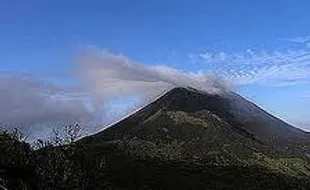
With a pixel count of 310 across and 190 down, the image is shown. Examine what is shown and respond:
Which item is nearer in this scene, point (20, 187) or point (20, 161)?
point (20, 187)

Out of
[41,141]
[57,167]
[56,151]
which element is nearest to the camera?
[57,167]

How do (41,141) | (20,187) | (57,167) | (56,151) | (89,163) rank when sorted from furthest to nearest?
(89,163) < (41,141) < (56,151) < (57,167) < (20,187)

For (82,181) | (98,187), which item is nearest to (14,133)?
(98,187)

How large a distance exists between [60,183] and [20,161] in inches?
523

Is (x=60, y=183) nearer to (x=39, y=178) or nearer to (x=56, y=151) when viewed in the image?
(x=39, y=178)

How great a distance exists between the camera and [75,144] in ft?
272

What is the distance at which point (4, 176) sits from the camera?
70.9 meters

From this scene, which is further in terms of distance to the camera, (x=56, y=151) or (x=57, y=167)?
(x=56, y=151)

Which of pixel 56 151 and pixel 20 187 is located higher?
pixel 56 151

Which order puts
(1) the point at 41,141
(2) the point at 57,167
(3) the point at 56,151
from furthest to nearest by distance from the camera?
1. (1) the point at 41,141
2. (3) the point at 56,151
3. (2) the point at 57,167

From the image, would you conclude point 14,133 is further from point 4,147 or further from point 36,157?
point 36,157

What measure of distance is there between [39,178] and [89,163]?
23.5 meters

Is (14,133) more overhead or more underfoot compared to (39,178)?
more overhead

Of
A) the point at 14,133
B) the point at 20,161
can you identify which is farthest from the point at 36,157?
the point at 14,133
